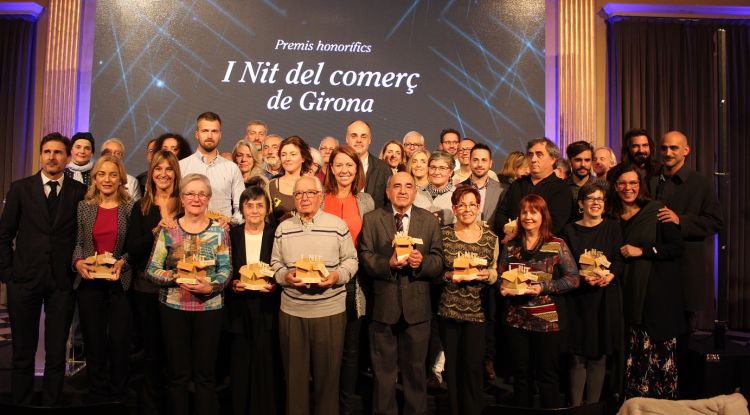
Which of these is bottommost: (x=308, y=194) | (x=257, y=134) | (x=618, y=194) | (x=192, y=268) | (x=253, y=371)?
(x=253, y=371)

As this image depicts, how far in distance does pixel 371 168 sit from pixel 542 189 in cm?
139

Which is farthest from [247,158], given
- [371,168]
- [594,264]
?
[594,264]

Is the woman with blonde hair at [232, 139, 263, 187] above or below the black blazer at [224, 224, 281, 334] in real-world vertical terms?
above

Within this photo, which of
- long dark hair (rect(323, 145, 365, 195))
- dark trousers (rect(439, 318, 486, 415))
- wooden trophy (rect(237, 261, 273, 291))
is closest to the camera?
wooden trophy (rect(237, 261, 273, 291))

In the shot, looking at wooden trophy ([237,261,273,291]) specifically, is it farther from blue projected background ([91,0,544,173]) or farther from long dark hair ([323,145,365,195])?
blue projected background ([91,0,544,173])

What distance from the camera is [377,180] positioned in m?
5.14

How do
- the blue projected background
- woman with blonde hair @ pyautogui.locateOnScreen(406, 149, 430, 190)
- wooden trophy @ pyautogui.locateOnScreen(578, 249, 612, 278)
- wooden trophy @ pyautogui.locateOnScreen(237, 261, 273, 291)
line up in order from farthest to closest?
the blue projected background, woman with blonde hair @ pyautogui.locateOnScreen(406, 149, 430, 190), wooden trophy @ pyautogui.locateOnScreen(578, 249, 612, 278), wooden trophy @ pyautogui.locateOnScreen(237, 261, 273, 291)

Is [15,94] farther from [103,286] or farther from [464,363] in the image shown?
[464,363]

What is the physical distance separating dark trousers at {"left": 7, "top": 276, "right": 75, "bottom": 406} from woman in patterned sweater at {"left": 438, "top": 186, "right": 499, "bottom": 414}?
2.57 metres

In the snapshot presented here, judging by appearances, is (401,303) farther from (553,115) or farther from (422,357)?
(553,115)

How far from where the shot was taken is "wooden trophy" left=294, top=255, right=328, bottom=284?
11.9 feet

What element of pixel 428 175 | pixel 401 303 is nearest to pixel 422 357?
pixel 401 303

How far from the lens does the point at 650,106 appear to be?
7.99 meters

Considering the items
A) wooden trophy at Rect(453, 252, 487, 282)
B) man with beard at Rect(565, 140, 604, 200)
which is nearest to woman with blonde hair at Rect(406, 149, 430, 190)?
man with beard at Rect(565, 140, 604, 200)
